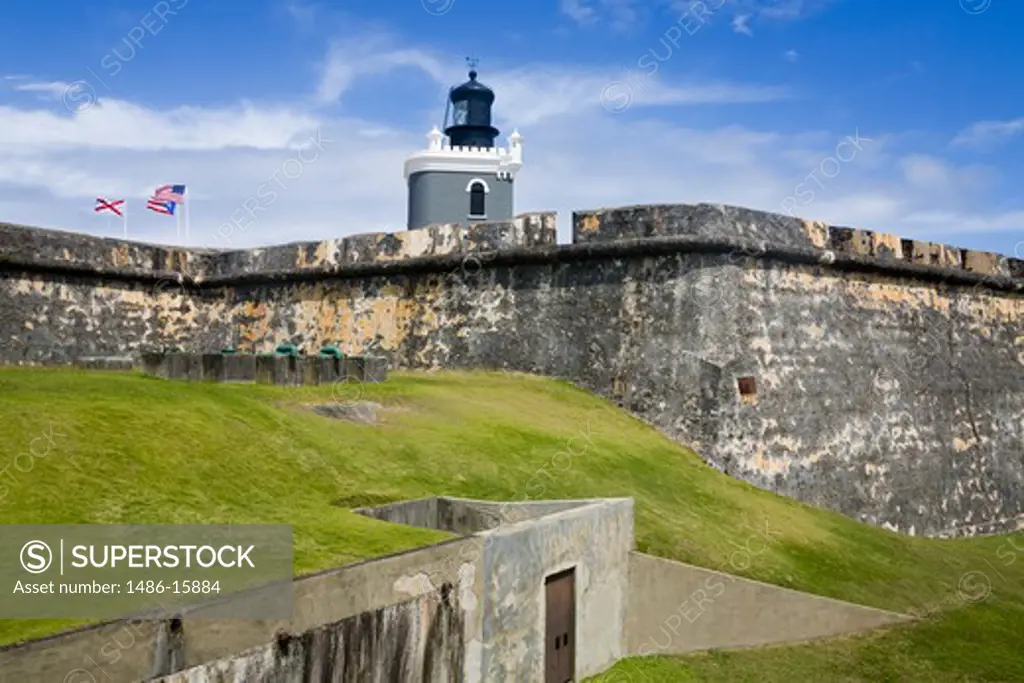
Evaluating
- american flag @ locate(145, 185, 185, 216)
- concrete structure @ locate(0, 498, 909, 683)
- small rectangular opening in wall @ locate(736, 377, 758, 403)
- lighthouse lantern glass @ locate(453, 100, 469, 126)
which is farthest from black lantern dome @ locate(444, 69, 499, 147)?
concrete structure @ locate(0, 498, 909, 683)

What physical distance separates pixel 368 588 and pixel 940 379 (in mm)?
10636

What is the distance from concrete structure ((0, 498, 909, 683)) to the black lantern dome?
94.7 ft

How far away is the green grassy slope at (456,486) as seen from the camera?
4.95 m

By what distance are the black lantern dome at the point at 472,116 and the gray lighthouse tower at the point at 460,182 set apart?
1.64 meters

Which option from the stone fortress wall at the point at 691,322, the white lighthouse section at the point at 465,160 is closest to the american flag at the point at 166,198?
the stone fortress wall at the point at 691,322

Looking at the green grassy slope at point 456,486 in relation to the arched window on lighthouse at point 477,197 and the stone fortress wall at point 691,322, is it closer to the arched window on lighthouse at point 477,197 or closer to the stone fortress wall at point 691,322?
the stone fortress wall at point 691,322

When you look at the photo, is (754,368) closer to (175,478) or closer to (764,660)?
(764,660)

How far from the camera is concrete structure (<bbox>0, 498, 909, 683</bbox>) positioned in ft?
11.5

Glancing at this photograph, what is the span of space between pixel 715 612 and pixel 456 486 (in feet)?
7.19

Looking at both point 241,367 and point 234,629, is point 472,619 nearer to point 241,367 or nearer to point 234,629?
point 234,629

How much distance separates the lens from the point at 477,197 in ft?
105

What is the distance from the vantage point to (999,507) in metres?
13.0

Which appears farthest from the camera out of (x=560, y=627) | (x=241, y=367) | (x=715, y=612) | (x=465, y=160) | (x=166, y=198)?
(x=465, y=160)

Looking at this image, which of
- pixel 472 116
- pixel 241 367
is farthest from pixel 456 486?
pixel 472 116
